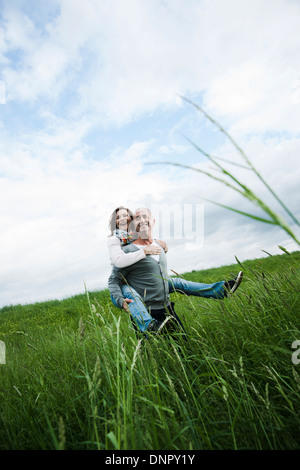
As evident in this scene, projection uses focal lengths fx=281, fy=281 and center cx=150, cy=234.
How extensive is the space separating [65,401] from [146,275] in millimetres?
2164

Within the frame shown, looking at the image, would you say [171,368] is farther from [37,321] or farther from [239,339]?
[37,321]

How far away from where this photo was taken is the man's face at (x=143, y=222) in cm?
429

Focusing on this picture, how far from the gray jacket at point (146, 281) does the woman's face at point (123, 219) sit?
0.49 meters

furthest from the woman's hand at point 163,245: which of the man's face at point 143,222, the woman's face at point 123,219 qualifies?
the woman's face at point 123,219

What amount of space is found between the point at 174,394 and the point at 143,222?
3.09 metres

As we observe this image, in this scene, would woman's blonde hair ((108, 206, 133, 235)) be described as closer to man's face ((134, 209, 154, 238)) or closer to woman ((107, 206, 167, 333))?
woman ((107, 206, 167, 333))

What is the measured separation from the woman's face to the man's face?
227 millimetres

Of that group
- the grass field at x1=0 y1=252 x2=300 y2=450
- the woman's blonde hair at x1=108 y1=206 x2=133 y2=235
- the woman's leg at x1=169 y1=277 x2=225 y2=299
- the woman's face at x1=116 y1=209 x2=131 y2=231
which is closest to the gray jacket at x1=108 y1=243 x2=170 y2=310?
the woman's leg at x1=169 y1=277 x2=225 y2=299

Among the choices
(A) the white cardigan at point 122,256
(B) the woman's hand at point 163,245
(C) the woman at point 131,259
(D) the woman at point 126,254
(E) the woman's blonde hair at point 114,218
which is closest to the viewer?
(D) the woman at point 126,254

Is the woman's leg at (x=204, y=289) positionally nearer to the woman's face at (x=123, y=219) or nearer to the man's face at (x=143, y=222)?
the man's face at (x=143, y=222)

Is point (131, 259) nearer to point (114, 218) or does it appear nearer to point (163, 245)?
point (163, 245)

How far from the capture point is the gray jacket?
12.6ft

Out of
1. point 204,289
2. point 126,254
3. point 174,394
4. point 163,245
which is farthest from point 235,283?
point 174,394
